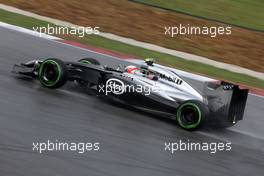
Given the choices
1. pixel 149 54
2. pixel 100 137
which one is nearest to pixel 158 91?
pixel 100 137

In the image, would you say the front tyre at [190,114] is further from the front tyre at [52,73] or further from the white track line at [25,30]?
the white track line at [25,30]

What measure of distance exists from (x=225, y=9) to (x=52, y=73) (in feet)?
38.7

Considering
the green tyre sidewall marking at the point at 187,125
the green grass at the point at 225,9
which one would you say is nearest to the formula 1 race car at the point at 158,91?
the green tyre sidewall marking at the point at 187,125

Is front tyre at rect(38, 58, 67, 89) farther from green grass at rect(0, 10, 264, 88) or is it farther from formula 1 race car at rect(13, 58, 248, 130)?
green grass at rect(0, 10, 264, 88)

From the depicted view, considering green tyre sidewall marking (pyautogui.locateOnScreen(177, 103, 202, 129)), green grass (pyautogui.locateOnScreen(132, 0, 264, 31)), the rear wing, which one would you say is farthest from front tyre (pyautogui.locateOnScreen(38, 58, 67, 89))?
green grass (pyautogui.locateOnScreen(132, 0, 264, 31))

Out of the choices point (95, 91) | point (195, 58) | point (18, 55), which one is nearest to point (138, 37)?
point (195, 58)

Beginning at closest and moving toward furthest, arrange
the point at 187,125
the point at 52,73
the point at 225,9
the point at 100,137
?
1. the point at 100,137
2. the point at 187,125
3. the point at 52,73
4. the point at 225,9

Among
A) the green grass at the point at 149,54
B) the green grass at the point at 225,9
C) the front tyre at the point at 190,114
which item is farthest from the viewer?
the green grass at the point at 225,9

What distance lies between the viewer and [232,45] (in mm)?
17688

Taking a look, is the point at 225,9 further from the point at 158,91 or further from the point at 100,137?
the point at 100,137

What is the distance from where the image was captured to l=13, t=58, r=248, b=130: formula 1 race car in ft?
31.2

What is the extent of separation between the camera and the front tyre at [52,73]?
399 inches

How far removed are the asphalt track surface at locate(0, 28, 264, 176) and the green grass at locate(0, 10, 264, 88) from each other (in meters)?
3.59

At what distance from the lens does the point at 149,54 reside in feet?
52.5
